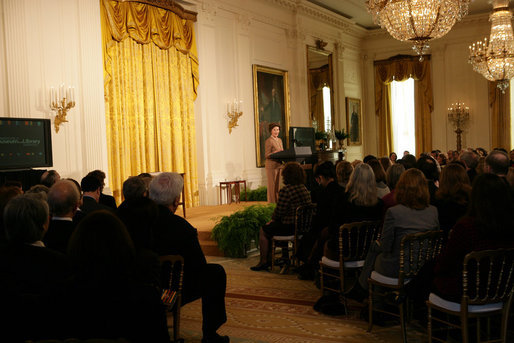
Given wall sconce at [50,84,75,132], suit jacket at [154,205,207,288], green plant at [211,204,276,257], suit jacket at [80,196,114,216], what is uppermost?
wall sconce at [50,84,75,132]

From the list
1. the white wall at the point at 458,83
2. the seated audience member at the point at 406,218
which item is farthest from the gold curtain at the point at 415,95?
the seated audience member at the point at 406,218

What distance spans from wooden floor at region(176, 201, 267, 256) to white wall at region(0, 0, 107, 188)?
1973 millimetres

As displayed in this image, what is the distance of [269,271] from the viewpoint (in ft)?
21.7

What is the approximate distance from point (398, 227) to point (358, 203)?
77 centimetres

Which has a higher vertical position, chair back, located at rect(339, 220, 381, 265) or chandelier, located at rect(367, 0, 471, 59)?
chandelier, located at rect(367, 0, 471, 59)

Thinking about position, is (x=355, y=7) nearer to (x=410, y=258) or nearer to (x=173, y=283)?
(x=410, y=258)

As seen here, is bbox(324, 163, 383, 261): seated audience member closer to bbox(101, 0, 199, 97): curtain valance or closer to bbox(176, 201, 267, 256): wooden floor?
bbox(176, 201, 267, 256): wooden floor

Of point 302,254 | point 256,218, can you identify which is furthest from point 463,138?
point 302,254

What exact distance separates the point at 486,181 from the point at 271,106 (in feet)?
35.4

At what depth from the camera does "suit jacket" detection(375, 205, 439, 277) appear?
3957mm

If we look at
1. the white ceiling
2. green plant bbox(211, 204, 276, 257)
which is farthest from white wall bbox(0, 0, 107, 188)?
the white ceiling

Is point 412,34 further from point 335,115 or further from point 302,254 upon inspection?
point 335,115

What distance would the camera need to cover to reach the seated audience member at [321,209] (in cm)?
530

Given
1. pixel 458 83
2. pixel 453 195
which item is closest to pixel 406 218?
pixel 453 195
